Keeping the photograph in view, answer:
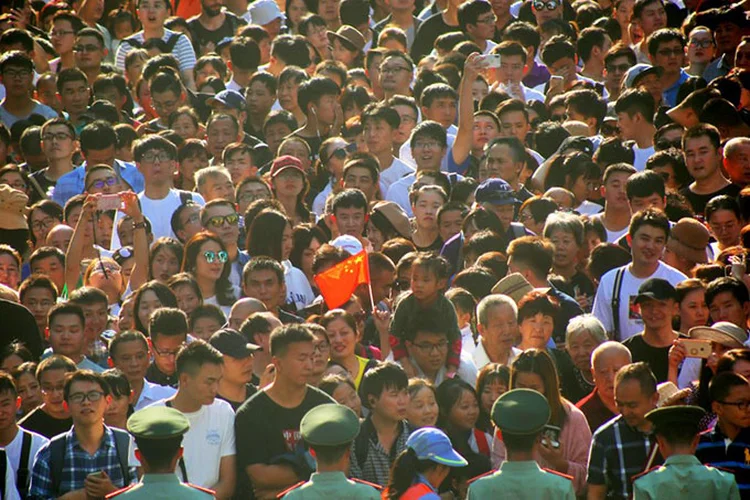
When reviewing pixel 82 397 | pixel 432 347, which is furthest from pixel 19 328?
pixel 432 347

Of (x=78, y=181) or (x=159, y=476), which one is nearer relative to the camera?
(x=159, y=476)

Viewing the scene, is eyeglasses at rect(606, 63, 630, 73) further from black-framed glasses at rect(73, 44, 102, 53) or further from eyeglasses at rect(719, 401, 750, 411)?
eyeglasses at rect(719, 401, 750, 411)

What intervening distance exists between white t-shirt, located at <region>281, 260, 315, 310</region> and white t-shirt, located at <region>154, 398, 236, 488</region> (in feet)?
8.76

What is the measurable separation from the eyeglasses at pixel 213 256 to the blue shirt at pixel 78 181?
253cm

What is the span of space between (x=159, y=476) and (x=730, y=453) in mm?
3103

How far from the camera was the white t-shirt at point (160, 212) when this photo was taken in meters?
12.5

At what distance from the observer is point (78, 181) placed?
13.6m

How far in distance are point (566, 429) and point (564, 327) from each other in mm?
1672

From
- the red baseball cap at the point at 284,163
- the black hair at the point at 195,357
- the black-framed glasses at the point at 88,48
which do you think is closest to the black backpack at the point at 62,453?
the black hair at the point at 195,357

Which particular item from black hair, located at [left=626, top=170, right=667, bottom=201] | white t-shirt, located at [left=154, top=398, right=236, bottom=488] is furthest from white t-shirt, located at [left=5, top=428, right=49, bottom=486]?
black hair, located at [left=626, top=170, right=667, bottom=201]

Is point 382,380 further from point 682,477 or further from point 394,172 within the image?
point 394,172

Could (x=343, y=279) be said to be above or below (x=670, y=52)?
below

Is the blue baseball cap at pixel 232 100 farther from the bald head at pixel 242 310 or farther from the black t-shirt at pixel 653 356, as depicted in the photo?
the black t-shirt at pixel 653 356

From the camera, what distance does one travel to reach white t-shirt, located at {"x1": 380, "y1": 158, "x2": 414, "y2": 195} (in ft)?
44.2
